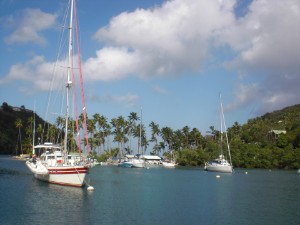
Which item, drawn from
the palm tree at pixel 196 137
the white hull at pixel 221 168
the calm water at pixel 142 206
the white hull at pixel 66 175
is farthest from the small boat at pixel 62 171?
the palm tree at pixel 196 137

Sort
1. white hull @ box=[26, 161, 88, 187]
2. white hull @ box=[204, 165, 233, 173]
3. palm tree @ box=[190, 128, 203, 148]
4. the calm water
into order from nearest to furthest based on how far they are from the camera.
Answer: the calm water < white hull @ box=[26, 161, 88, 187] < white hull @ box=[204, 165, 233, 173] < palm tree @ box=[190, 128, 203, 148]

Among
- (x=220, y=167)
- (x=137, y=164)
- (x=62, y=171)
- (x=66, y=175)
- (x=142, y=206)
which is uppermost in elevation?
(x=137, y=164)

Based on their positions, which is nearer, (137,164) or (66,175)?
(66,175)

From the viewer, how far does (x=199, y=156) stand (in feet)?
472

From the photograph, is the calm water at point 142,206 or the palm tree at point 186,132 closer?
the calm water at point 142,206

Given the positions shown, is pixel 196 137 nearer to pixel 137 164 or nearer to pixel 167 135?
pixel 167 135

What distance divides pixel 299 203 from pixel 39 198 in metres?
28.2

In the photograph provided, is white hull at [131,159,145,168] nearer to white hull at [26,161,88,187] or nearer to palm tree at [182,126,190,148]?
palm tree at [182,126,190,148]

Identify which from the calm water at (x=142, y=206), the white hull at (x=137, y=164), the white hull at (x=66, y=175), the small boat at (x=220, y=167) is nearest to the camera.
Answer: the calm water at (x=142, y=206)

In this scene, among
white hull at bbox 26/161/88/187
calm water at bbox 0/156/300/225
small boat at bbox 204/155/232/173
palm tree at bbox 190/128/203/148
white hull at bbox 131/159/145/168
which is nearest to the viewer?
calm water at bbox 0/156/300/225

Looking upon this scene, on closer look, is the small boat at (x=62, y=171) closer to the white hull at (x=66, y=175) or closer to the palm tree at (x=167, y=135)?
the white hull at (x=66, y=175)

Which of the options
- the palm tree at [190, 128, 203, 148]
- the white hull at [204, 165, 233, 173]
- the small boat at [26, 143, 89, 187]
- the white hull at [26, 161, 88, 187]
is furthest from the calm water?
the palm tree at [190, 128, 203, 148]

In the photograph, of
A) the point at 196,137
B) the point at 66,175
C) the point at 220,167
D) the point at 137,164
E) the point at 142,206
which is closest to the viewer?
the point at 142,206

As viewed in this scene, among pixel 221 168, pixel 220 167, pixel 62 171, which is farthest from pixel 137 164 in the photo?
pixel 62 171
